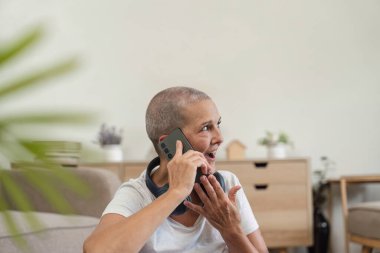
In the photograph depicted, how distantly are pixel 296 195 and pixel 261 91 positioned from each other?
2.77ft

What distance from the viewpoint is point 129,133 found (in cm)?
355

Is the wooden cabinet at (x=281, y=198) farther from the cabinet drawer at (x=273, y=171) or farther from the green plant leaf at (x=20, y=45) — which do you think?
the green plant leaf at (x=20, y=45)

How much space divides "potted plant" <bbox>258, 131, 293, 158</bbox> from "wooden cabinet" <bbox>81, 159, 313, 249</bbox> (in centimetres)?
18

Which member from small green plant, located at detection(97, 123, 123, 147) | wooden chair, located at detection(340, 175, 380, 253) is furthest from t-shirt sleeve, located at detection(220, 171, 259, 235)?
small green plant, located at detection(97, 123, 123, 147)

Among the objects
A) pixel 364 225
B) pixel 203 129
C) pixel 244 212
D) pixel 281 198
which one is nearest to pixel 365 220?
pixel 364 225

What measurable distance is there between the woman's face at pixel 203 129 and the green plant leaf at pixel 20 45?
110cm

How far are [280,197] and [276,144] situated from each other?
38cm

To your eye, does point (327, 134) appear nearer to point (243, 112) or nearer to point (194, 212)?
point (243, 112)

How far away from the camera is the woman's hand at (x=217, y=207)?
3.91 feet

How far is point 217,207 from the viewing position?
3.91 ft

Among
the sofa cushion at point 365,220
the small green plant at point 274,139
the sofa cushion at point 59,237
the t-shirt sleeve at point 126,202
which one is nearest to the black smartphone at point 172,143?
the t-shirt sleeve at point 126,202

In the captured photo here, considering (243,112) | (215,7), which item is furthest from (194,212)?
(215,7)

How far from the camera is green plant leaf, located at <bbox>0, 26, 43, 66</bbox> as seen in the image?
18 centimetres

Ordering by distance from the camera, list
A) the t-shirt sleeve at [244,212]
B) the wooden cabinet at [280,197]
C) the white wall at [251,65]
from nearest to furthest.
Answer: the t-shirt sleeve at [244,212]
the wooden cabinet at [280,197]
the white wall at [251,65]
